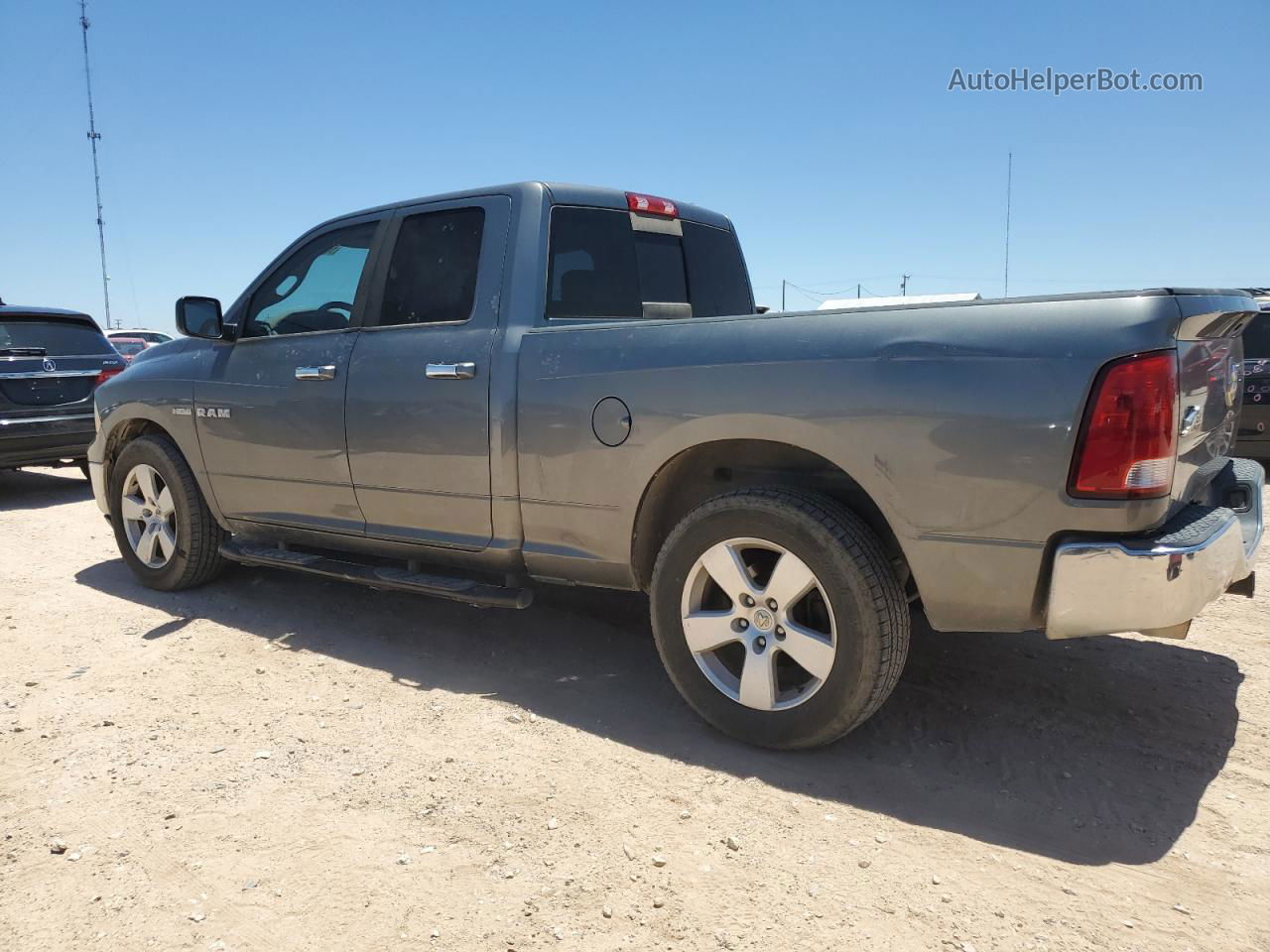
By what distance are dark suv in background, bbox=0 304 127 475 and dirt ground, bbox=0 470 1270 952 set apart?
4.17 metres

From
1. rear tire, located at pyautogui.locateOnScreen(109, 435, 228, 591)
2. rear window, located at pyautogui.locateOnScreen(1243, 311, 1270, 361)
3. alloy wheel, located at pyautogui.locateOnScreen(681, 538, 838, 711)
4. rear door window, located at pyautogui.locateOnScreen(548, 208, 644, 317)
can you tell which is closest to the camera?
alloy wheel, located at pyautogui.locateOnScreen(681, 538, 838, 711)

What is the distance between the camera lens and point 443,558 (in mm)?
3768

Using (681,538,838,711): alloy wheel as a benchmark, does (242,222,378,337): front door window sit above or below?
above

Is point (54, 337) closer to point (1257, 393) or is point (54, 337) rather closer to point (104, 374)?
point (104, 374)

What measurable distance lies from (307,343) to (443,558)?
1.28 metres

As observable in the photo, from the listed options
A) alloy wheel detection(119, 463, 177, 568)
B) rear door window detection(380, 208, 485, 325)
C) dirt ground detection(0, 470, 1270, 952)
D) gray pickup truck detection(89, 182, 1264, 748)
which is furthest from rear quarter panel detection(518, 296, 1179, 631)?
alloy wheel detection(119, 463, 177, 568)

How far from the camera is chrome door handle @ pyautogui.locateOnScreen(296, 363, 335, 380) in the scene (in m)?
3.96

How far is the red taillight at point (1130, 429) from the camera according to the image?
2.25 m

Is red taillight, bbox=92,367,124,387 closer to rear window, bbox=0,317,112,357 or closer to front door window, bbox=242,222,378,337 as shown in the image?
rear window, bbox=0,317,112,357

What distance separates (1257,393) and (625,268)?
696 cm

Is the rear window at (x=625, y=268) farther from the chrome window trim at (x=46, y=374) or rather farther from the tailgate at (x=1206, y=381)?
the chrome window trim at (x=46, y=374)

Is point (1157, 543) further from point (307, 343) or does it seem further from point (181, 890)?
point (307, 343)

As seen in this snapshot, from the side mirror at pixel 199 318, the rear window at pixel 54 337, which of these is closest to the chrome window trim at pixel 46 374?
the rear window at pixel 54 337

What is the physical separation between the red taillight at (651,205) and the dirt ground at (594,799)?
6.46 ft
